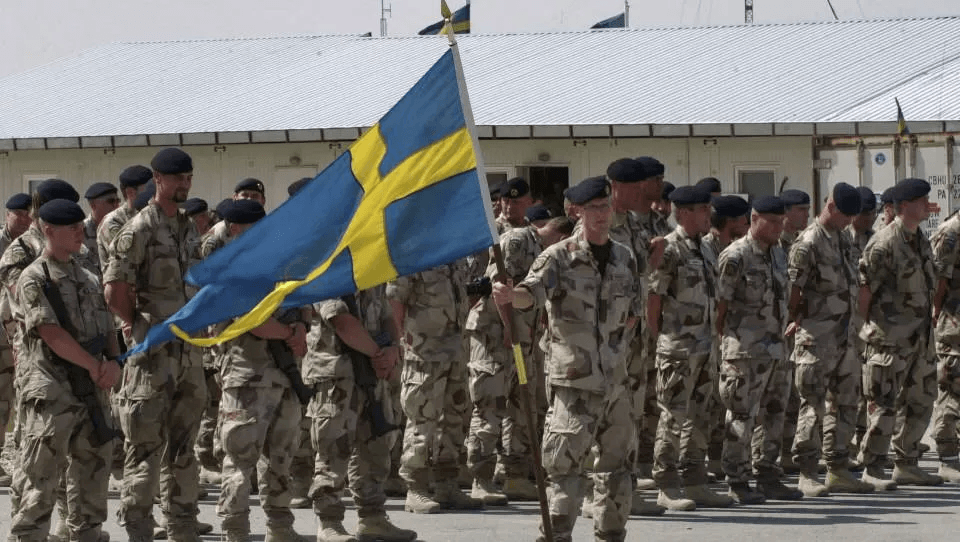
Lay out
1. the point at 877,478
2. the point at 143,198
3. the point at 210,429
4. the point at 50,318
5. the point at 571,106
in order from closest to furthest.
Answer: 1. the point at 50,318
2. the point at 143,198
3. the point at 210,429
4. the point at 877,478
5. the point at 571,106

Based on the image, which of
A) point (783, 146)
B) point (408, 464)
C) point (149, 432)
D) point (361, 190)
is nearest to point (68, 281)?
point (149, 432)

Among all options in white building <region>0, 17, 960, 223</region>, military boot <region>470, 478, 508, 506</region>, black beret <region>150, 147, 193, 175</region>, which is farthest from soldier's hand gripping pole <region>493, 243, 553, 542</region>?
white building <region>0, 17, 960, 223</region>

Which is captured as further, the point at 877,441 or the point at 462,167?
the point at 877,441

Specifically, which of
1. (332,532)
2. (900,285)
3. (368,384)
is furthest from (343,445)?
(900,285)

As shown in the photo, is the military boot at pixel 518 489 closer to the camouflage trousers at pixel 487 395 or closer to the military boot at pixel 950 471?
the camouflage trousers at pixel 487 395

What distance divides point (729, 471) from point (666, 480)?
533mm

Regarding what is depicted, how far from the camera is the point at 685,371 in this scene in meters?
13.2

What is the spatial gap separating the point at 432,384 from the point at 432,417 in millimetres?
224

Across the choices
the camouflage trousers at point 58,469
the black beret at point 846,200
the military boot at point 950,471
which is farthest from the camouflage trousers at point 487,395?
the camouflage trousers at point 58,469

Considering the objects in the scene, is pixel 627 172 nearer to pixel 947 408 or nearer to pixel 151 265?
pixel 151 265

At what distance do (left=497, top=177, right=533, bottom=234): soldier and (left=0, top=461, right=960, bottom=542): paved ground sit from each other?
2221 mm

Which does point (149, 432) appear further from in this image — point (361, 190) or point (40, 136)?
→ point (40, 136)

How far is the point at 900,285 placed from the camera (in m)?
14.2

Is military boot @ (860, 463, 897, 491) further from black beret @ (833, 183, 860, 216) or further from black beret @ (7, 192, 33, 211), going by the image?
black beret @ (7, 192, 33, 211)
